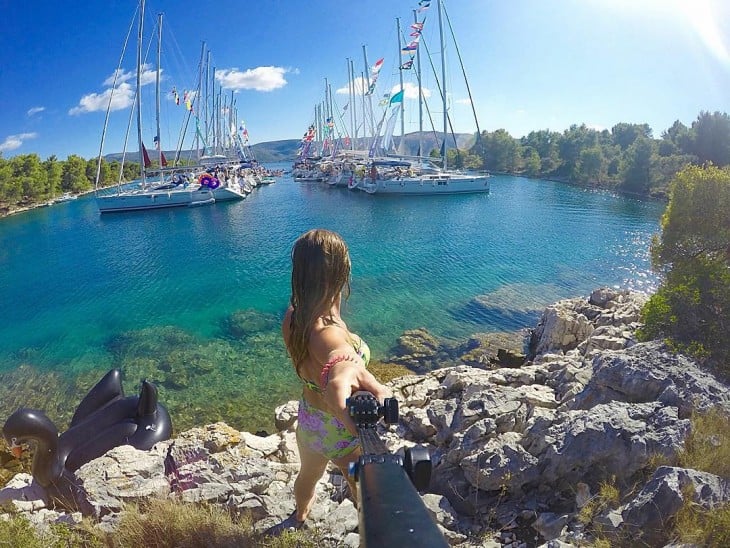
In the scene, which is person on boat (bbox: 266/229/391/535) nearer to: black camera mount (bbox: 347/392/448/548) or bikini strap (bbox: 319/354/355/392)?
bikini strap (bbox: 319/354/355/392)

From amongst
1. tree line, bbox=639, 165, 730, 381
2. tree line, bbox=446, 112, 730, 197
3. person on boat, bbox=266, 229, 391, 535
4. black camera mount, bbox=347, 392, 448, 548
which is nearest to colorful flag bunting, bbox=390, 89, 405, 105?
tree line, bbox=446, 112, 730, 197

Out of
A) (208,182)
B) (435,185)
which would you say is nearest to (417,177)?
(435,185)

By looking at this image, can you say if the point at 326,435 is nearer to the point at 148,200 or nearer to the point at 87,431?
the point at 87,431

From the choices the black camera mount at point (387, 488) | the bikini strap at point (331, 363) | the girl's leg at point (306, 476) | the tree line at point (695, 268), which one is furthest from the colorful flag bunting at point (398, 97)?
the black camera mount at point (387, 488)

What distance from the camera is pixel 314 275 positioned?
7.57 feet

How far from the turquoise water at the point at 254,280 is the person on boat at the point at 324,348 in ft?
23.2

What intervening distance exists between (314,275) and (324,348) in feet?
1.34

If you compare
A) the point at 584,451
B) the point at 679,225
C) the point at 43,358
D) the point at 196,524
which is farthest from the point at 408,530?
the point at 43,358

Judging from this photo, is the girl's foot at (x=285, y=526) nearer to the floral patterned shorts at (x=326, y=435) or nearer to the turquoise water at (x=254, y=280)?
the floral patterned shorts at (x=326, y=435)

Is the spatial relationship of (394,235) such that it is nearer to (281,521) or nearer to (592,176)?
(281,521)

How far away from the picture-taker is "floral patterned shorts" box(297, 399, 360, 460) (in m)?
2.70

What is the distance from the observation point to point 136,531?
10.2 feet

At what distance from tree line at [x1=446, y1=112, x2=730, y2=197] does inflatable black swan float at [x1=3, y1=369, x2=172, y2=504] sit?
116ft

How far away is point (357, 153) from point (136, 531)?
62735 mm
